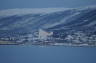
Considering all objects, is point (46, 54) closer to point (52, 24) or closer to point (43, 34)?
point (43, 34)

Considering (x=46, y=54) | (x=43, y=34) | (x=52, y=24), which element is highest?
(x=52, y=24)

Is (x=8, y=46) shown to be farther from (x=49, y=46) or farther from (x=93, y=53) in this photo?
(x=93, y=53)

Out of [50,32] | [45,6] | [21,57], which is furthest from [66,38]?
[21,57]

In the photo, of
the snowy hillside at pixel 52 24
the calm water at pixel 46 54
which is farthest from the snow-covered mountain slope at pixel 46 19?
the calm water at pixel 46 54

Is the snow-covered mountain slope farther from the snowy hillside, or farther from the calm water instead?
the calm water

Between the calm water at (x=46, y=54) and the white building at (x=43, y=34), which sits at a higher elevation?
the white building at (x=43, y=34)

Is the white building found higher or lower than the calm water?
higher

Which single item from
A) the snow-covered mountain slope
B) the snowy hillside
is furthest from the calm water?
the snow-covered mountain slope

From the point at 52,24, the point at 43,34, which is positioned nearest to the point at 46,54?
the point at 43,34

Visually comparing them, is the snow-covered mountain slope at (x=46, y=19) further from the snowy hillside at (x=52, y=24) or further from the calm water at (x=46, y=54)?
the calm water at (x=46, y=54)
